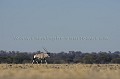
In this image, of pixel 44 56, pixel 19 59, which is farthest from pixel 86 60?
pixel 44 56

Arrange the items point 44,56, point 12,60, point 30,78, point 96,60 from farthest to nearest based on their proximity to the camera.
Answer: point 96,60
point 12,60
point 44,56
point 30,78

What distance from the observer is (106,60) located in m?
83.9

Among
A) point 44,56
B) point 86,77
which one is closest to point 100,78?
point 86,77

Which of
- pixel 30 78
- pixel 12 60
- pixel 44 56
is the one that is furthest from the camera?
pixel 12 60

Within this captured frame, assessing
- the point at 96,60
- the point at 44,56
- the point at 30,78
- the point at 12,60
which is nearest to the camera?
the point at 30,78

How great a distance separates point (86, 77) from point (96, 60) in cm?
5943

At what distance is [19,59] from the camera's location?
8069 centimetres

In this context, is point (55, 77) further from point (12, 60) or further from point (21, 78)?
point (12, 60)

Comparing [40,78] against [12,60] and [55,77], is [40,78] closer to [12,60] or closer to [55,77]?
[55,77]

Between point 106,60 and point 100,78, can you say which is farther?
point 106,60

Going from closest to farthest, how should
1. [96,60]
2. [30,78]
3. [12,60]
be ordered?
1. [30,78]
2. [12,60]
3. [96,60]

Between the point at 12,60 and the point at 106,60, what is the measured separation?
1807cm

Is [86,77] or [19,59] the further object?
[19,59]

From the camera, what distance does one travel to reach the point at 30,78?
79.5ft
